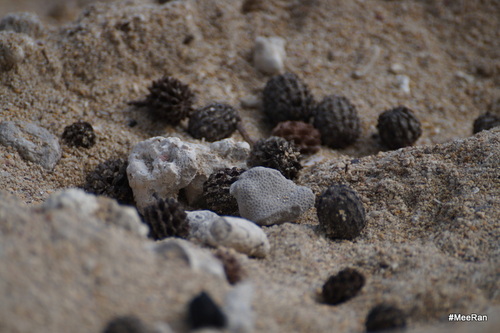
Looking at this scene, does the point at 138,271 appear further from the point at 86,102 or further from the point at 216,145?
the point at 86,102

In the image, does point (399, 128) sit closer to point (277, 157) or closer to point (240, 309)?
point (277, 157)

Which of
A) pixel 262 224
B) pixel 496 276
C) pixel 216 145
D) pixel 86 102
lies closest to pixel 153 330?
pixel 262 224

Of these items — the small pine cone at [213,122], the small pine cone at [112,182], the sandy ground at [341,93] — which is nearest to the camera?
the sandy ground at [341,93]

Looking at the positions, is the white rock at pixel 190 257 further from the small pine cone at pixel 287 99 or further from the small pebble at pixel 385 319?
the small pine cone at pixel 287 99

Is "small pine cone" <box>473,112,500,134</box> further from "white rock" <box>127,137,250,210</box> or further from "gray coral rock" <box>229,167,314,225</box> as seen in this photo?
"white rock" <box>127,137,250,210</box>

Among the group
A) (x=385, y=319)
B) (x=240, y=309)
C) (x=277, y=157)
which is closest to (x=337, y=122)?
(x=277, y=157)

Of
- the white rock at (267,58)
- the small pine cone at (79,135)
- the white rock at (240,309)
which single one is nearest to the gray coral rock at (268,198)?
the white rock at (240,309)

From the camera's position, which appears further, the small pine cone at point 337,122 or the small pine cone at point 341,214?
the small pine cone at point 337,122
